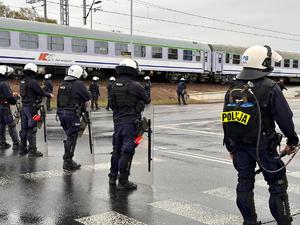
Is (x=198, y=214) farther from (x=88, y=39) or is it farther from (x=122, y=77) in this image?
(x=88, y=39)

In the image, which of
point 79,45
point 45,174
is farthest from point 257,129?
point 79,45

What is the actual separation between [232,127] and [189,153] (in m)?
5.84

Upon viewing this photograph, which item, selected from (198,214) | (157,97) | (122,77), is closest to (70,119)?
(122,77)

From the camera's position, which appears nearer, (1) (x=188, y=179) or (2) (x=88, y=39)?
(1) (x=188, y=179)

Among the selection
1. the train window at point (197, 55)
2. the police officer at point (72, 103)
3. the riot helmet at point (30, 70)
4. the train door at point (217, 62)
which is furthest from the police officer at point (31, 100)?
the train door at point (217, 62)

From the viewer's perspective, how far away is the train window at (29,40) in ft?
87.7

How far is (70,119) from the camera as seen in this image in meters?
8.31

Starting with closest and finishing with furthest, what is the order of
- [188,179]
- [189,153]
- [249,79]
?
1. [249,79]
2. [188,179]
3. [189,153]

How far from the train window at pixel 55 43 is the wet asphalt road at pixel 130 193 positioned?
18429mm

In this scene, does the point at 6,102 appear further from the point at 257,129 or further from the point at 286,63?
the point at 286,63

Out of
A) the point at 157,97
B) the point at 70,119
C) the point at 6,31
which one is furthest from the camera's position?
the point at 157,97

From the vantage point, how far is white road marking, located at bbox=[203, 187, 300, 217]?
5882 mm

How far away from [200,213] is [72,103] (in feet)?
11.4

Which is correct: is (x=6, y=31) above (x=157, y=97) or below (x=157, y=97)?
above
